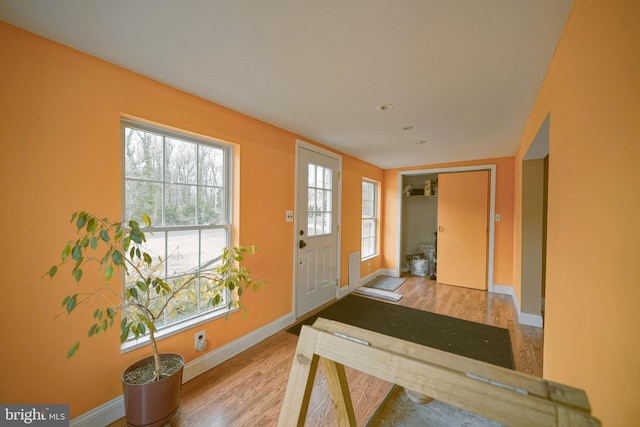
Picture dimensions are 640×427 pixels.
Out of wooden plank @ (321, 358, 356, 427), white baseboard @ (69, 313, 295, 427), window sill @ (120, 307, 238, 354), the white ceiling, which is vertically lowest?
white baseboard @ (69, 313, 295, 427)

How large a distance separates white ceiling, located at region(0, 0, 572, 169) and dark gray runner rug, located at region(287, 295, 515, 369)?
2276 millimetres

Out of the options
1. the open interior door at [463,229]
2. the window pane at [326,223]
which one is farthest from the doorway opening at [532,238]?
the window pane at [326,223]

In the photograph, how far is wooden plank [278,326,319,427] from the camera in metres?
0.67

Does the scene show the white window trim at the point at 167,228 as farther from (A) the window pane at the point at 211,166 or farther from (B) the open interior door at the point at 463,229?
(B) the open interior door at the point at 463,229

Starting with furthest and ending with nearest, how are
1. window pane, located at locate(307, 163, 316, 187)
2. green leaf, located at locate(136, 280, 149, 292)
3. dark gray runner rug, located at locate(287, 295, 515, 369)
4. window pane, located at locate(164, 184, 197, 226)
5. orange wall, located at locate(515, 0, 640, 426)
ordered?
window pane, located at locate(307, 163, 316, 187), dark gray runner rug, located at locate(287, 295, 515, 369), window pane, located at locate(164, 184, 197, 226), green leaf, located at locate(136, 280, 149, 292), orange wall, located at locate(515, 0, 640, 426)

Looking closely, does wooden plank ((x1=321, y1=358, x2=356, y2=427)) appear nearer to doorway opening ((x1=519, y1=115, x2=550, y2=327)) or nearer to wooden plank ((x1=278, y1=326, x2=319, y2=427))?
wooden plank ((x1=278, y1=326, x2=319, y2=427))

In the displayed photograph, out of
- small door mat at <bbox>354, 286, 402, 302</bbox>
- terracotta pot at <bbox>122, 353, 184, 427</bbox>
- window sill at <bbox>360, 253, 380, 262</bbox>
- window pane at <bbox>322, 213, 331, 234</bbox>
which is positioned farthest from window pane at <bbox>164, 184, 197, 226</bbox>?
window sill at <bbox>360, 253, 380, 262</bbox>

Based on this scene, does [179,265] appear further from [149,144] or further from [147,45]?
[147,45]

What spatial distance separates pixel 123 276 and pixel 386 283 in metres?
3.96

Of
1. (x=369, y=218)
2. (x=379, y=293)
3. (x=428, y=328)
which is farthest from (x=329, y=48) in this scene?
(x=369, y=218)

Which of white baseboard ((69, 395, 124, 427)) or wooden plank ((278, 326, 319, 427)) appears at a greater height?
wooden plank ((278, 326, 319, 427))

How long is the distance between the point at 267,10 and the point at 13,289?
73.9 inches

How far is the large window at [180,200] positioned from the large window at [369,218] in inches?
118

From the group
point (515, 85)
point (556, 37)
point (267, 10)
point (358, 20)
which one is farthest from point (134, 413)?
point (515, 85)
